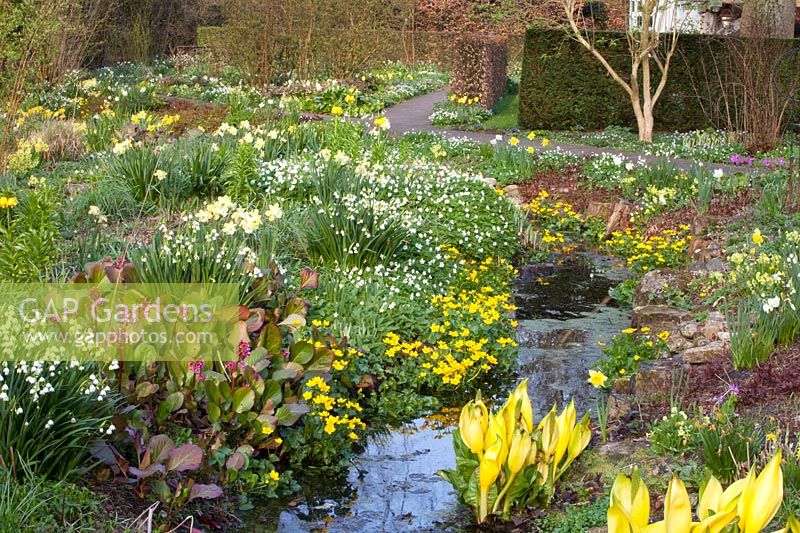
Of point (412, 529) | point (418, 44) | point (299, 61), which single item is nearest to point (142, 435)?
point (412, 529)

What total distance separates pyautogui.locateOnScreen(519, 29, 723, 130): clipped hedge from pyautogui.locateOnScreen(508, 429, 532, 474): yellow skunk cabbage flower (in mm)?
13669

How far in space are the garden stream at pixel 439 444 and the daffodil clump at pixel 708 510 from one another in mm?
1597

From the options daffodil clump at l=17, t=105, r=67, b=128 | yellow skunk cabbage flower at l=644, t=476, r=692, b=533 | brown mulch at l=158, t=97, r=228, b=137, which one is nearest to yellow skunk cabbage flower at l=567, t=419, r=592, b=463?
yellow skunk cabbage flower at l=644, t=476, r=692, b=533

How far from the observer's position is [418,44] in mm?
30031

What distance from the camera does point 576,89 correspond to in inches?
685

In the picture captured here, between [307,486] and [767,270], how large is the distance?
365cm

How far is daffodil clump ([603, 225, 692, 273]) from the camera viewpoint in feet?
29.2

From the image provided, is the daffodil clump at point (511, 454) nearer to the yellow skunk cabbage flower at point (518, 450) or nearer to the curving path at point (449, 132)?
the yellow skunk cabbage flower at point (518, 450)

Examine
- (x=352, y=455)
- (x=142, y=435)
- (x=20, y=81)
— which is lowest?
(x=352, y=455)

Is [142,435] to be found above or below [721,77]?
below

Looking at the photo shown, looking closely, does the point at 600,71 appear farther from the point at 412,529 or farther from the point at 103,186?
the point at 412,529

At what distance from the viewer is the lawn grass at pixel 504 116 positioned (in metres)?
17.8

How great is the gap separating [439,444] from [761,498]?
272 centimetres

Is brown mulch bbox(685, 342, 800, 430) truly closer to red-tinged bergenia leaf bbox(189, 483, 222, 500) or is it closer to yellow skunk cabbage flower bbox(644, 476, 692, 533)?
yellow skunk cabbage flower bbox(644, 476, 692, 533)
